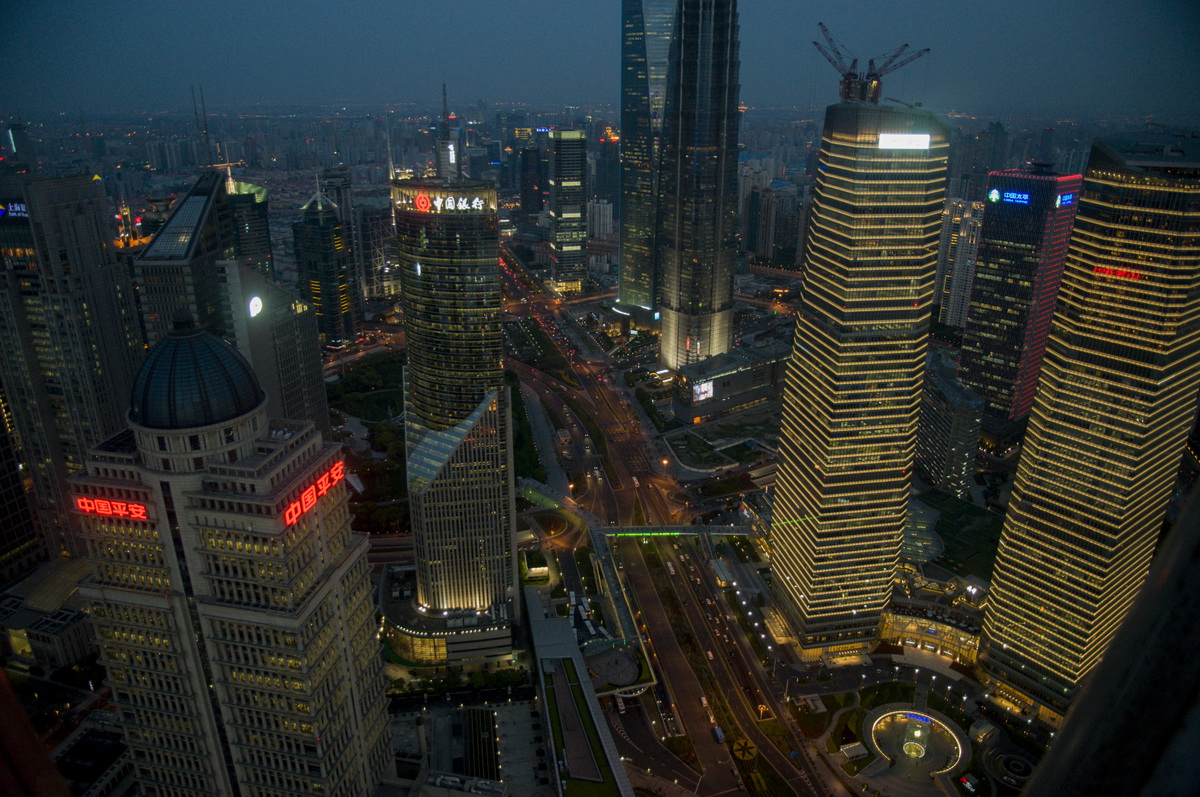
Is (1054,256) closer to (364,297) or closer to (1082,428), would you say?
(1082,428)

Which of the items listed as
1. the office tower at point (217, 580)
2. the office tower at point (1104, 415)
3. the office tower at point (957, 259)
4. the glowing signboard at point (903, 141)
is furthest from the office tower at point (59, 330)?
the office tower at point (957, 259)

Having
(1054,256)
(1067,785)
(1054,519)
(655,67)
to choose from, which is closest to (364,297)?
(655,67)

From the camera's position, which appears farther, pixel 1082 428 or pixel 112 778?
pixel 1082 428

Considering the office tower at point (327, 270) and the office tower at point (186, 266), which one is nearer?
the office tower at point (186, 266)

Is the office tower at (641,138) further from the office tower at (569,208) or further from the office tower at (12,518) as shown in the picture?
the office tower at (12,518)

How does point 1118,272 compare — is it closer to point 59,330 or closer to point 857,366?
point 857,366
